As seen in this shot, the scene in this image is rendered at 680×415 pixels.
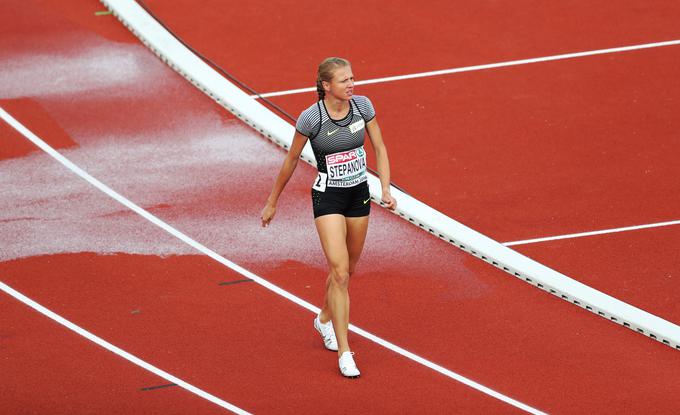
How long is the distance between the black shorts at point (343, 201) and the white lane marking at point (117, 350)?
136 centimetres

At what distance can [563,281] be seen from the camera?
29.9 ft

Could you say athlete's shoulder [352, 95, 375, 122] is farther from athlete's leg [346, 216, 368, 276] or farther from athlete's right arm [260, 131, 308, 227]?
athlete's leg [346, 216, 368, 276]

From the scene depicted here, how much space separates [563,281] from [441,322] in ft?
3.62

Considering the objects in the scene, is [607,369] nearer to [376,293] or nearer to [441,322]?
[441,322]

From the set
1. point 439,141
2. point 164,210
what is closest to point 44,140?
point 164,210

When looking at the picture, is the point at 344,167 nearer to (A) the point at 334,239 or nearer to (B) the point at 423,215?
(A) the point at 334,239

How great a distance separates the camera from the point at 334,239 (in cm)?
772

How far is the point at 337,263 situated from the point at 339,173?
1.92 ft

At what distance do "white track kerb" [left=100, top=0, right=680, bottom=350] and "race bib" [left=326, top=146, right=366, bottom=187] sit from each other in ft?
6.89

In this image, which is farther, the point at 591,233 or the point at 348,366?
the point at 591,233

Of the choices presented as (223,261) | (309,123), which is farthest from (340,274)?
(223,261)

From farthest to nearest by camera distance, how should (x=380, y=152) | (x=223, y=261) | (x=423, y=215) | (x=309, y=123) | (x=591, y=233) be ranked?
1. (x=423, y=215)
2. (x=591, y=233)
3. (x=223, y=261)
4. (x=380, y=152)
5. (x=309, y=123)

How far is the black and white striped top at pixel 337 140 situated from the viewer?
7641mm

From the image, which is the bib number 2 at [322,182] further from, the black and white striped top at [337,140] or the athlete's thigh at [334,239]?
the athlete's thigh at [334,239]
